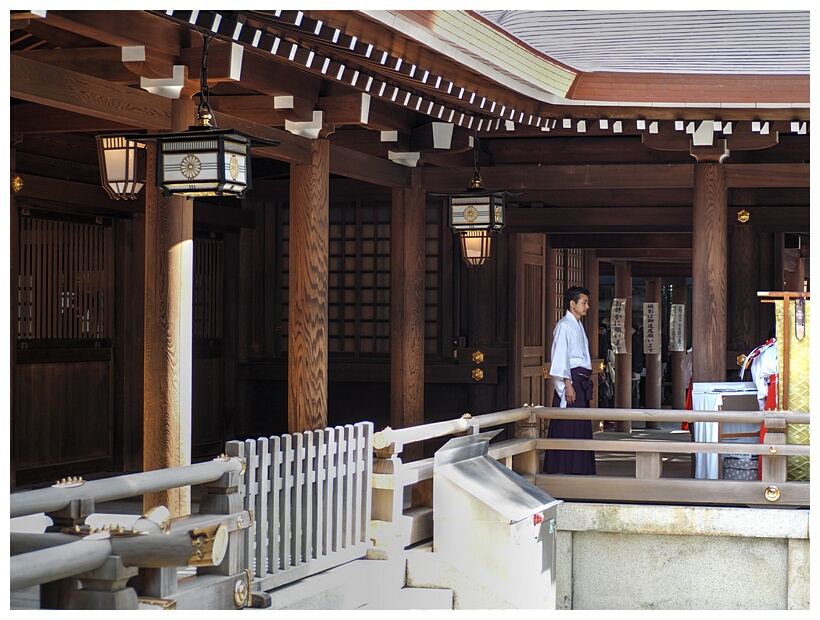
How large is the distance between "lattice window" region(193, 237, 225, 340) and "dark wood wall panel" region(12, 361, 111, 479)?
147 centimetres

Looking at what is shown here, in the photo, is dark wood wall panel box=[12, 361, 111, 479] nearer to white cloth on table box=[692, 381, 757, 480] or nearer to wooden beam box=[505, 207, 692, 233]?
wooden beam box=[505, 207, 692, 233]

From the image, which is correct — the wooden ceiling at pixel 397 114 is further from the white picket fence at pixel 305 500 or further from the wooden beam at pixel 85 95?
the white picket fence at pixel 305 500

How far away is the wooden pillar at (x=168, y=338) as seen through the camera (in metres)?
6.15

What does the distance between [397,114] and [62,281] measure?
300 centimetres

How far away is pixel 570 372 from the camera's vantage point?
920cm

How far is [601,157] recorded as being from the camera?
33.2 feet

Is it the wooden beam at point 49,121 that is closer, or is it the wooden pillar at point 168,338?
the wooden pillar at point 168,338

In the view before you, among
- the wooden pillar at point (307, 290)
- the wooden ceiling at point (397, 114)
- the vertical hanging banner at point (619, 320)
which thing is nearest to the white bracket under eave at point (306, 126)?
the wooden ceiling at point (397, 114)

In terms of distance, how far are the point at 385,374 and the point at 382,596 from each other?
434 cm

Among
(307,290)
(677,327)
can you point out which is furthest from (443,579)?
(677,327)

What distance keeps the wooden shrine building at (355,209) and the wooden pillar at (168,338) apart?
14 mm

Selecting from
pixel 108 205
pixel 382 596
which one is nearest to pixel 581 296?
pixel 382 596

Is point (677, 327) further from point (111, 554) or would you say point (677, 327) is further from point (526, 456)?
point (111, 554)
